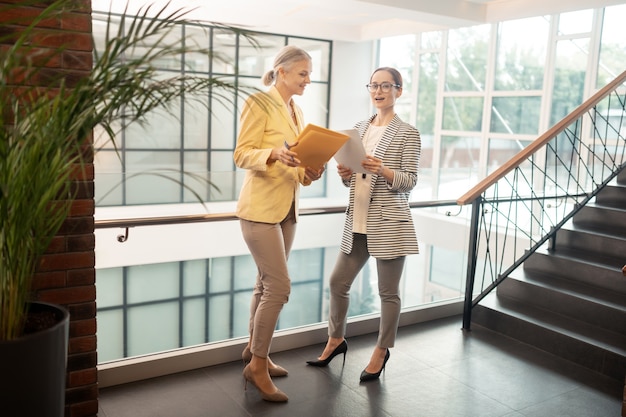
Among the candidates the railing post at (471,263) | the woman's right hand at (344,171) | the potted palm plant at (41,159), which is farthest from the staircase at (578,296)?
the potted palm plant at (41,159)

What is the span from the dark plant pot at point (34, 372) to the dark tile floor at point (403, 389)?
101 cm

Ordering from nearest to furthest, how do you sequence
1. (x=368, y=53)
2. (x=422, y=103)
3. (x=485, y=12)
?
(x=485, y=12) → (x=422, y=103) → (x=368, y=53)

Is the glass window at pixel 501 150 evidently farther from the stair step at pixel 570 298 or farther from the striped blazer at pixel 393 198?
the striped blazer at pixel 393 198

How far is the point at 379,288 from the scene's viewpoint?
3445 millimetres

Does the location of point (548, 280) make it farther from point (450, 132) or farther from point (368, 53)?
point (368, 53)

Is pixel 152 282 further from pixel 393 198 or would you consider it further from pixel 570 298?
pixel 570 298

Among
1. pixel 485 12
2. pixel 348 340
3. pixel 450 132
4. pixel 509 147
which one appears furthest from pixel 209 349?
pixel 450 132

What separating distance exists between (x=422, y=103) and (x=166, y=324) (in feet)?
36.1

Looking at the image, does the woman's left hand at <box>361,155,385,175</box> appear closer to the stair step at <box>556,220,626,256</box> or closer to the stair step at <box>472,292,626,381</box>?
the stair step at <box>472,292,626,381</box>

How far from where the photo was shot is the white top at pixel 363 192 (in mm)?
3391

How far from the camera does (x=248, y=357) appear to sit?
11.5 feet

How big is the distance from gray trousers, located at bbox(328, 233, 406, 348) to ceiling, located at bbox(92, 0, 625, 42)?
5167mm

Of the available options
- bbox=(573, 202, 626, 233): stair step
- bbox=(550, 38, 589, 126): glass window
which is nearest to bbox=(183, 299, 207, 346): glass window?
bbox=(573, 202, 626, 233): stair step

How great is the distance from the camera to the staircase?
386 cm
